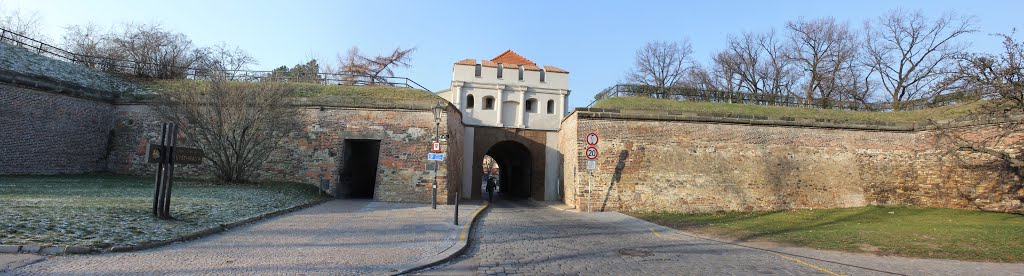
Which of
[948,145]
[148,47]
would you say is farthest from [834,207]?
[148,47]

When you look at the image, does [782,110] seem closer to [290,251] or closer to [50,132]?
[290,251]

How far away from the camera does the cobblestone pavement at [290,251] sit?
5.54 metres

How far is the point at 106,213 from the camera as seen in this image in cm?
870

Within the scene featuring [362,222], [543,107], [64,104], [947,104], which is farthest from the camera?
[543,107]

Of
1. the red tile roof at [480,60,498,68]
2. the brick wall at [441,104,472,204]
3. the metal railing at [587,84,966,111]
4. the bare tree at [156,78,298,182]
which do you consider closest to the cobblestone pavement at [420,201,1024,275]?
the brick wall at [441,104,472,204]

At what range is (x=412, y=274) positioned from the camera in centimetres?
601

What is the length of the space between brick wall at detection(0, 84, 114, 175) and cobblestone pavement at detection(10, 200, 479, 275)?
14.0 metres

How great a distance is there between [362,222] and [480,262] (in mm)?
4746

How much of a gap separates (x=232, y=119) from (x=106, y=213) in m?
8.87

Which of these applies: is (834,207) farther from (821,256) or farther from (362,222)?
(362,222)

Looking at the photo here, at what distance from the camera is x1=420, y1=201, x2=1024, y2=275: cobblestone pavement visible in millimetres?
6668

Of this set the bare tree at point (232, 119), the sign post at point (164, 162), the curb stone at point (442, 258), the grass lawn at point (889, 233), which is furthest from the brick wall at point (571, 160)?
the sign post at point (164, 162)

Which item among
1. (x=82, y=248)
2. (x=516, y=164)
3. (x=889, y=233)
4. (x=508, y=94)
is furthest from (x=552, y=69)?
(x=82, y=248)

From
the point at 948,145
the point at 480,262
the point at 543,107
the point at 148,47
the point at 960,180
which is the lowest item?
the point at 480,262
